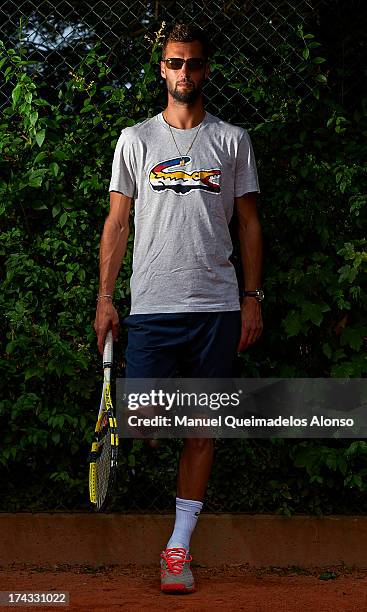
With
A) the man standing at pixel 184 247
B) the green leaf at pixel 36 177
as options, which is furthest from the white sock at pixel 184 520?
the green leaf at pixel 36 177

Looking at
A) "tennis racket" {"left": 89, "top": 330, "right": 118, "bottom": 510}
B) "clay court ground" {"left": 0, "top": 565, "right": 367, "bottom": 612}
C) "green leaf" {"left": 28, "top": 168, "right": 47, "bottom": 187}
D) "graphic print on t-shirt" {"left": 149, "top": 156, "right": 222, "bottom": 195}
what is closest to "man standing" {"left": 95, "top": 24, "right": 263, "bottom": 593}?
"graphic print on t-shirt" {"left": 149, "top": 156, "right": 222, "bottom": 195}

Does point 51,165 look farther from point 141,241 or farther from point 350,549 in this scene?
point 350,549

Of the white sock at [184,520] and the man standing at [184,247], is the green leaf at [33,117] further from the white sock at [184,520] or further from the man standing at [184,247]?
the white sock at [184,520]

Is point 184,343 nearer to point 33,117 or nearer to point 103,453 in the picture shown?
point 103,453

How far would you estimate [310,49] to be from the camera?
6375 millimetres

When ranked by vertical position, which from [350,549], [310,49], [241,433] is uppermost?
[310,49]

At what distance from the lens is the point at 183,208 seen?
5562 mm

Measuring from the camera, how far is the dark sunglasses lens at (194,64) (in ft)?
18.4

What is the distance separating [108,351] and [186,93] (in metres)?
1.29

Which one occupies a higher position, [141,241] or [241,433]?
[141,241]

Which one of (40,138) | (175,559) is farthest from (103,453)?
(40,138)

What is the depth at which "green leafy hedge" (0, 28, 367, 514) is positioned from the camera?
6164 mm

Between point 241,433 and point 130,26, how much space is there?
228 centimetres

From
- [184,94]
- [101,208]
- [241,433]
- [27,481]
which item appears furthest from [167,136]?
[27,481]
